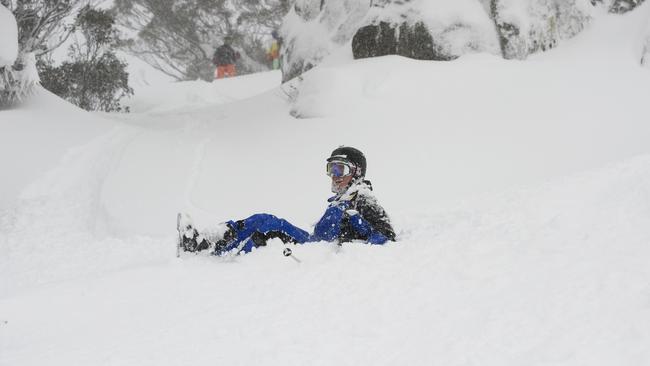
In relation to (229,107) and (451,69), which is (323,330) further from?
(229,107)

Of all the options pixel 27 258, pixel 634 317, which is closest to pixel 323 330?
pixel 634 317

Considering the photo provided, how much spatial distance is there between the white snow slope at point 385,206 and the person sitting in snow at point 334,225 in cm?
15

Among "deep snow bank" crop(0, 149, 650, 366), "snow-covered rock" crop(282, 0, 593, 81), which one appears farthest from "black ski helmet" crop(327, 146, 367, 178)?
"snow-covered rock" crop(282, 0, 593, 81)

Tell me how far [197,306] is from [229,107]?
10.3 metres

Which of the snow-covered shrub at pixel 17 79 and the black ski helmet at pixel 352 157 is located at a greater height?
the snow-covered shrub at pixel 17 79

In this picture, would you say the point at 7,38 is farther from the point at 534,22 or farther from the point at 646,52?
the point at 646,52

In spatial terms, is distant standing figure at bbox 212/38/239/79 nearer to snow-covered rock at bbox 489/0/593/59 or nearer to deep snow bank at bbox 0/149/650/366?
snow-covered rock at bbox 489/0/593/59

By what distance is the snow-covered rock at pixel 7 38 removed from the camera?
386 inches

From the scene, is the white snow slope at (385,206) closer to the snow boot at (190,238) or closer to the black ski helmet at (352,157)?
the snow boot at (190,238)

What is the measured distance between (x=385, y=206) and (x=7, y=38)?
673 centimetres

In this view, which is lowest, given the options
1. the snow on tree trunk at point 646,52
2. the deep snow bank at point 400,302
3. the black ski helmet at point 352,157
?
the deep snow bank at point 400,302

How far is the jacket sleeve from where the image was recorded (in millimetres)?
4859

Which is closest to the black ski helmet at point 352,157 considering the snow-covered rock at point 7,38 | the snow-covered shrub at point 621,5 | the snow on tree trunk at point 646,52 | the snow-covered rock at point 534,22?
the snow-covered rock at point 7,38

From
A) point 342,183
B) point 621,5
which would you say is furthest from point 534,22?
point 342,183
